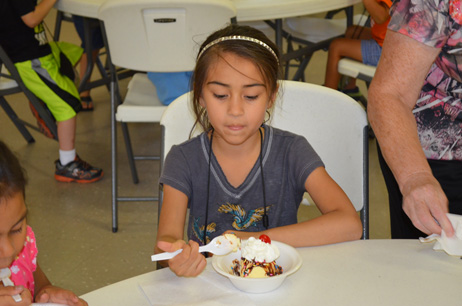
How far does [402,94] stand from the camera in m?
1.37

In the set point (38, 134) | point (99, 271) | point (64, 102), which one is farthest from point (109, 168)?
point (99, 271)

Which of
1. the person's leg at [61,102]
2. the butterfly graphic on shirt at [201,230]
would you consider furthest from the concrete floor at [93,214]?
the butterfly graphic on shirt at [201,230]

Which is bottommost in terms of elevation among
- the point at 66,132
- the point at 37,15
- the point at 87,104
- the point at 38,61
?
the point at 87,104

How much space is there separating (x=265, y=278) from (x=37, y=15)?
2224 millimetres

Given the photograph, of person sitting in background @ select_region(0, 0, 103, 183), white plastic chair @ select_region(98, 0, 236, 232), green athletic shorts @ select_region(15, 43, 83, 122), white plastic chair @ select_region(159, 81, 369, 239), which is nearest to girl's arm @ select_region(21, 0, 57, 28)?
person sitting in background @ select_region(0, 0, 103, 183)

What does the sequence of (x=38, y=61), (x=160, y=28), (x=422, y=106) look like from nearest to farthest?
1. (x=422, y=106)
2. (x=160, y=28)
3. (x=38, y=61)

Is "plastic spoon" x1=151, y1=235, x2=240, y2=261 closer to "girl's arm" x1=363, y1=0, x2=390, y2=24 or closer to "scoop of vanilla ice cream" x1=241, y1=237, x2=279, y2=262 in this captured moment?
"scoop of vanilla ice cream" x1=241, y1=237, x2=279, y2=262

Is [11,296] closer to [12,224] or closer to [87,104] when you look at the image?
[12,224]

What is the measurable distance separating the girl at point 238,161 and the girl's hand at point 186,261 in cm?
24

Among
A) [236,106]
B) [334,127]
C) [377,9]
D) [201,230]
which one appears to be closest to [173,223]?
[201,230]

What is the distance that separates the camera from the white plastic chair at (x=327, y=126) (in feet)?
5.18

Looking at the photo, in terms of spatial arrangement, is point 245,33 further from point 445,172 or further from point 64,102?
point 64,102

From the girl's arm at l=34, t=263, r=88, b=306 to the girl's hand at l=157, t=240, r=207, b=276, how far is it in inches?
6.1

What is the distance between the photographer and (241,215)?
1.50m
